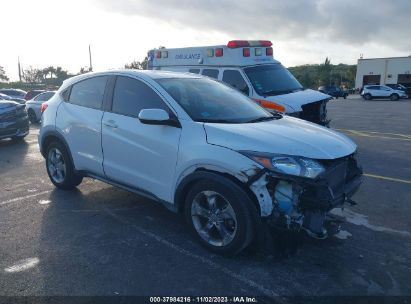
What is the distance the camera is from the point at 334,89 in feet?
144

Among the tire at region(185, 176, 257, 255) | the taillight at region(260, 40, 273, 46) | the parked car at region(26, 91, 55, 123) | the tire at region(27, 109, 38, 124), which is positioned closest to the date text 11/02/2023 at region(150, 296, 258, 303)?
the tire at region(185, 176, 257, 255)

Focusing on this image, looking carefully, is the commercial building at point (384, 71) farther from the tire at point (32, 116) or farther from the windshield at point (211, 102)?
the windshield at point (211, 102)

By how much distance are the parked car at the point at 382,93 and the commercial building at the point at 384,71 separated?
734 inches

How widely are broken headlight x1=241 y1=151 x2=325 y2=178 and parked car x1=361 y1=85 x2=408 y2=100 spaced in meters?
37.7

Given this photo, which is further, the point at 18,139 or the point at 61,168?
the point at 18,139

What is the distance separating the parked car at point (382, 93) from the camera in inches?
1447

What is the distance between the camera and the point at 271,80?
9172 millimetres

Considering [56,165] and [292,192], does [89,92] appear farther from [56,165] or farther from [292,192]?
[292,192]

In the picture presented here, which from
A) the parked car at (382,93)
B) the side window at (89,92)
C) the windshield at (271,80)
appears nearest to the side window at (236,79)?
Result: the windshield at (271,80)

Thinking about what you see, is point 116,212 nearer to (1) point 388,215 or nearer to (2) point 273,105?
(1) point 388,215

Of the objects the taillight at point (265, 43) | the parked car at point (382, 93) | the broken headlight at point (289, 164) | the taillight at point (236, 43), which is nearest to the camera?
the broken headlight at point (289, 164)

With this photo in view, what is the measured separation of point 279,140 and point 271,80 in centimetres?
583

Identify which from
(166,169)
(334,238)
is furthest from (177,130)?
(334,238)

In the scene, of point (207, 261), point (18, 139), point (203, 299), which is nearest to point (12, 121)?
point (18, 139)
